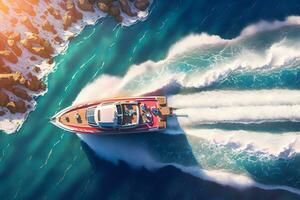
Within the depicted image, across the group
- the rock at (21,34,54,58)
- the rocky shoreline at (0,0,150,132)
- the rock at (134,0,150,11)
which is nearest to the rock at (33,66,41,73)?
the rocky shoreline at (0,0,150,132)

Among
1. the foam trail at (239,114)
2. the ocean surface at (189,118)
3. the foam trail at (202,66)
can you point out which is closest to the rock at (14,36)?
the ocean surface at (189,118)

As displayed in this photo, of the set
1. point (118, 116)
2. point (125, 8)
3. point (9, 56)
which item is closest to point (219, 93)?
point (118, 116)

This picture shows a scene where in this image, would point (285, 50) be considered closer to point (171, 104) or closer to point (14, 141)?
point (171, 104)

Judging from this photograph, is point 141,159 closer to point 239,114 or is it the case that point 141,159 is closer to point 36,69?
point 239,114

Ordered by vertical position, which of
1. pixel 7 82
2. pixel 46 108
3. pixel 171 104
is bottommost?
pixel 171 104

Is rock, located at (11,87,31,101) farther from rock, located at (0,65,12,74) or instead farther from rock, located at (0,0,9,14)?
rock, located at (0,0,9,14)

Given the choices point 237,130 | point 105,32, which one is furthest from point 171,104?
point 105,32

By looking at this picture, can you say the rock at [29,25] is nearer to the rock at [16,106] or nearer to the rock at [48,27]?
the rock at [48,27]

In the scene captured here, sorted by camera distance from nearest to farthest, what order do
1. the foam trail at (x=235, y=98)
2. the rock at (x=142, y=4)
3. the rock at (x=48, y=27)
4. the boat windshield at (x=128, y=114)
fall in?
the boat windshield at (x=128, y=114) < the foam trail at (x=235, y=98) < the rock at (x=48, y=27) < the rock at (x=142, y=4)
